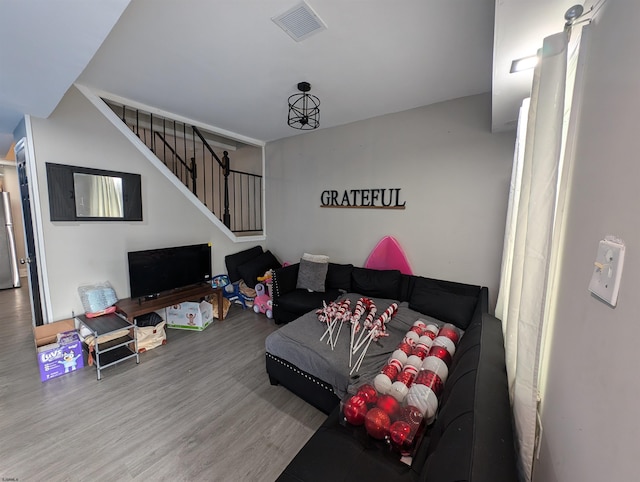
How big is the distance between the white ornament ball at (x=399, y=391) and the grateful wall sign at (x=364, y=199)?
211cm

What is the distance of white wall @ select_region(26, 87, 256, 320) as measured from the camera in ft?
8.10

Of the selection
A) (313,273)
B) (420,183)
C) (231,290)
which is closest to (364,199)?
(420,183)

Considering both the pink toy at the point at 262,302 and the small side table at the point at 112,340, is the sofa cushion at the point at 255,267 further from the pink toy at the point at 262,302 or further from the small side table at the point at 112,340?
the small side table at the point at 112,340

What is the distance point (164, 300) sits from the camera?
2.99 metres

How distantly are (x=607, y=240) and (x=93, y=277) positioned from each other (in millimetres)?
3869

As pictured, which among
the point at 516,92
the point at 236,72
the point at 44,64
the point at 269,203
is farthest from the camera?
the point at 269,203

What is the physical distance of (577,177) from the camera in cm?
79

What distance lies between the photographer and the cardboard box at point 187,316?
10.5 ft

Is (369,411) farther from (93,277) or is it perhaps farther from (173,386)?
(93,277)

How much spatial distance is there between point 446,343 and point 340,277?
169cm

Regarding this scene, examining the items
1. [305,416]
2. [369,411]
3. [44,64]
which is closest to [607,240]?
[369,411]

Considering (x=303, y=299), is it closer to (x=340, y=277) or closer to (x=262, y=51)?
(x=340, y=277)

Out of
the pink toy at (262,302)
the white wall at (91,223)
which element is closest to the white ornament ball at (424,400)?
the pink toy at (262,302)

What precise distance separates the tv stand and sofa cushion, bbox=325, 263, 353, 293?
5.00 feet
